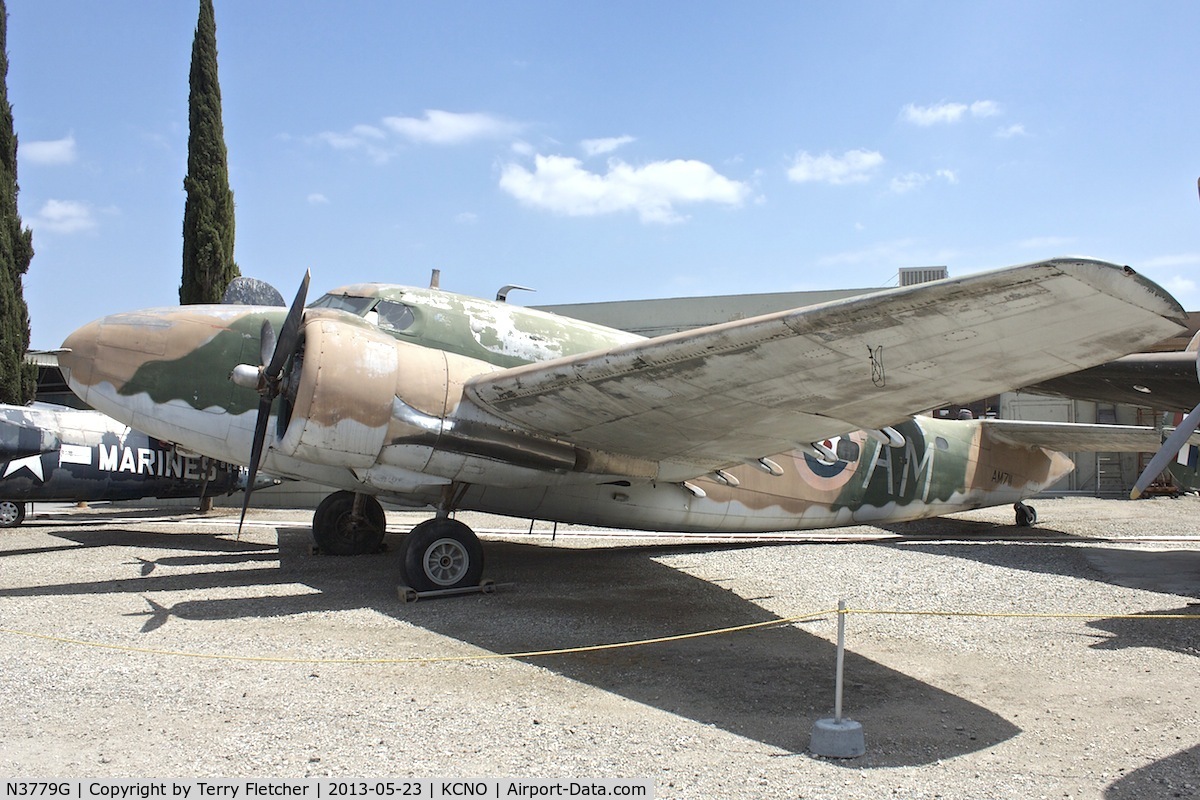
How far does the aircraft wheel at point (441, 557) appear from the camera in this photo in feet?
27.1

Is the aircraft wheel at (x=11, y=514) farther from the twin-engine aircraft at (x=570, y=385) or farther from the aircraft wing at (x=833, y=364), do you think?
the aircraft wing at (x=833, y=364)

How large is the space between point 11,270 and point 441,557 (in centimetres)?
2282

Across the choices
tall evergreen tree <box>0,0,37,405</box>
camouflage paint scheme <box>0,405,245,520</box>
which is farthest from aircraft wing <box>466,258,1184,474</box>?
tall evergreen tree <box>0,0,37,405</box>

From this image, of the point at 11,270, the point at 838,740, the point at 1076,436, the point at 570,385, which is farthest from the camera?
the point at 11,270

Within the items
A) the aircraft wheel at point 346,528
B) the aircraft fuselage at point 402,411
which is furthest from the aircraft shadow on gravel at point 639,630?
the aircraft fuselage at point 402,411

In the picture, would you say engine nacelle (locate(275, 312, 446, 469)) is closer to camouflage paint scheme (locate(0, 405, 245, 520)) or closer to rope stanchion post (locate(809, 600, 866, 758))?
rope stanchion post (locate(809, 600, 866, 758))

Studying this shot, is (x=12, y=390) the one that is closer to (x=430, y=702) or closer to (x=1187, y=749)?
(x=430, y=702)

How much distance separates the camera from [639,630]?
7234 millimetres

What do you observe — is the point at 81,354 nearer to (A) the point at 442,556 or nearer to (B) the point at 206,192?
(A) the point at 442,556

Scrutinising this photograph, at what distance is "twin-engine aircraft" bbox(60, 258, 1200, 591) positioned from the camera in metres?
4.99

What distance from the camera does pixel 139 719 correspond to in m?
4.57

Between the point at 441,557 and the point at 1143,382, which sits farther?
the point at 1143,382

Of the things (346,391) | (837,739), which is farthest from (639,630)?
(346,391)

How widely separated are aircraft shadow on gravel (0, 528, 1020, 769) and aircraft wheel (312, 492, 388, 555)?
0.32m
